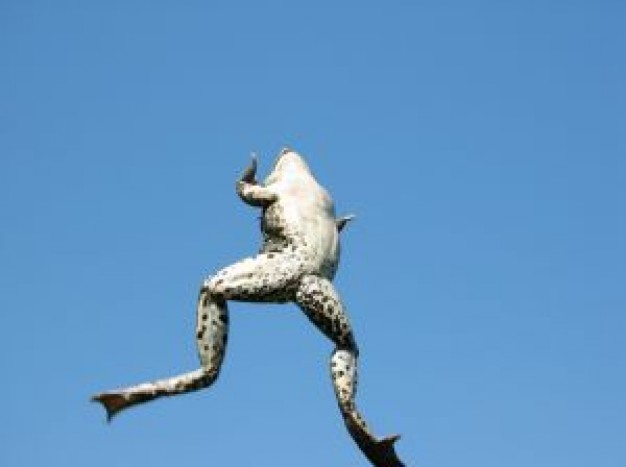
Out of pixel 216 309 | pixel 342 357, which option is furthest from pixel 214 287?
pixel 342 357

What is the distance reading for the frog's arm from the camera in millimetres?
13016

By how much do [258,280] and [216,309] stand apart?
1.53ft

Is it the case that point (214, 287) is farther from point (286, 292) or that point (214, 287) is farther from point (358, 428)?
point (358, 428)

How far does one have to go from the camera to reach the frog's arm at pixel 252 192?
42.7ft

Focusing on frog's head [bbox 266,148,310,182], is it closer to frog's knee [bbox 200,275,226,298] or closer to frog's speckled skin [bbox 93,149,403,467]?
frog's speckled skin [bbox 93,149,403,467]

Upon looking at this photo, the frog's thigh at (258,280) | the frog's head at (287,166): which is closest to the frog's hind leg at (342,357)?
the frog's thigh at (258,280)

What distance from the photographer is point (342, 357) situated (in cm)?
1262

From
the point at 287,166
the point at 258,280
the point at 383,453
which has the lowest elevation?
the point at 383,453

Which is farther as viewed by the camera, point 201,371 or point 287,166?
point 287,166

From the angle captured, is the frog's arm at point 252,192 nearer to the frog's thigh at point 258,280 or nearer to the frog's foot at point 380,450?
the frog's thigh at point 258,280

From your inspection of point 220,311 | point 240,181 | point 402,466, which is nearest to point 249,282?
point 220,311

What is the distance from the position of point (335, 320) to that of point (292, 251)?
2.49 ft

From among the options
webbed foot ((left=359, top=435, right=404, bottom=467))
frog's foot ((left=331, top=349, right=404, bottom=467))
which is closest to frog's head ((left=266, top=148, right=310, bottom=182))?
frog's foot ((left=331, top=349, right=404, bottom=467))

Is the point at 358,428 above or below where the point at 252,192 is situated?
below
